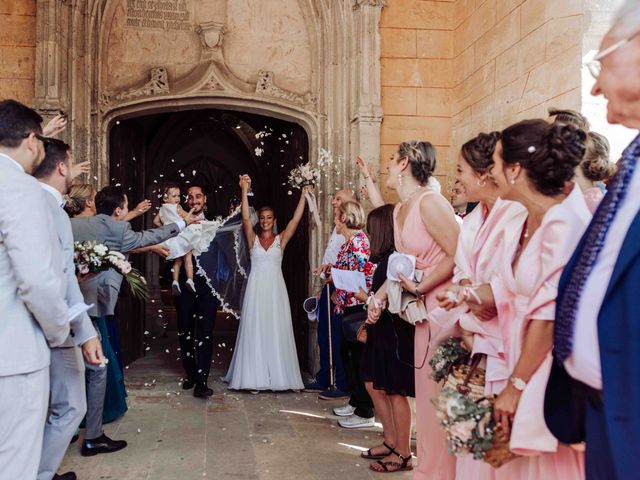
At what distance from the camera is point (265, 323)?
7.03 m

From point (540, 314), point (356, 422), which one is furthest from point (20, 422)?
point (356, 422)

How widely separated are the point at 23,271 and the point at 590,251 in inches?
82.8

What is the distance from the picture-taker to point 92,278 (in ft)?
16.0

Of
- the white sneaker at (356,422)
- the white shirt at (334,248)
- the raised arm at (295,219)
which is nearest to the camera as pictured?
the white sneaker at (356,422)

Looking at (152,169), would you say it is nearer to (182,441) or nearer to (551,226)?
(182,441)

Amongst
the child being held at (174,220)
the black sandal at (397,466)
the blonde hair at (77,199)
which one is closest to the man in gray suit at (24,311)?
the black sandal at (397,466)

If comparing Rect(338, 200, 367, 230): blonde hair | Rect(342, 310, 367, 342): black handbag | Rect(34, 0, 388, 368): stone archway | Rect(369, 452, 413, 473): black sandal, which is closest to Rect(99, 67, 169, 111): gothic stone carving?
Rect(34, 0, 388, 368): stone archway

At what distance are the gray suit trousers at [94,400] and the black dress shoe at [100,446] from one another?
36mm

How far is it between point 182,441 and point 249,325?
84.5 inches

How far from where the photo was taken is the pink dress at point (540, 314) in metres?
2.01

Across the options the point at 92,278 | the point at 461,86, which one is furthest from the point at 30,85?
the point at 461,86

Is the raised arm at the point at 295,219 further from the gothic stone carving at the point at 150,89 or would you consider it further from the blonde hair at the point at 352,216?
the gothic stone carving at the point at 150,89

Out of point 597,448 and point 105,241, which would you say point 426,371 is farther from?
point 105,241

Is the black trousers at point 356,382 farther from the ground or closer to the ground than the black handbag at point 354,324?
closer to the ground
